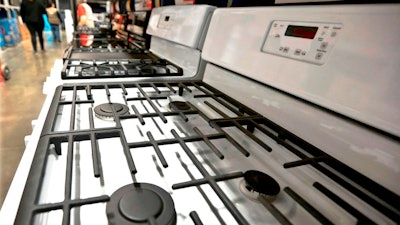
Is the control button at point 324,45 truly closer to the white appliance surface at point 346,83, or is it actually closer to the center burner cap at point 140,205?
the white appliance surface at point 346,83

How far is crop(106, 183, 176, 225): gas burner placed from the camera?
1.03 ft

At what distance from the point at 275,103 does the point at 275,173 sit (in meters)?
0.20

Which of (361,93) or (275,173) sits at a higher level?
(361,93)

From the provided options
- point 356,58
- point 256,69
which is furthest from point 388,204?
point 256,69

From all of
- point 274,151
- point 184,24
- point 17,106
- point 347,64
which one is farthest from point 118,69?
point 17,106

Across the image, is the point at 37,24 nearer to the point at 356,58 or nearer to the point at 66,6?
the point at 66,6

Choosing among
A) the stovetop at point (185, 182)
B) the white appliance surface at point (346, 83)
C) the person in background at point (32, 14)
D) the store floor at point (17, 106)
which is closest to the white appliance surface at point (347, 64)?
the white appliance surface at point (346, 83)

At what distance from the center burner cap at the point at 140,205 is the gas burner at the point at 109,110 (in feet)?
1.00

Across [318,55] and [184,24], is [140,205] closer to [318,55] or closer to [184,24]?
[318,55]

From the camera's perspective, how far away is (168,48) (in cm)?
129

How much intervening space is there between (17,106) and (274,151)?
8.72 ft

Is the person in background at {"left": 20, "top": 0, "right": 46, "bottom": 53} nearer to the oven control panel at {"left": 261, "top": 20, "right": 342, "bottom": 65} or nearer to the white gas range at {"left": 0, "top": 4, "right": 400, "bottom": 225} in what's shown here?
the white gas range at {"left": 0, "top": 4, "right": 400, "bottom": 225}

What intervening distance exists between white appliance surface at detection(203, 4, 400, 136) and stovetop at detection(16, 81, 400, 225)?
0.10 meters

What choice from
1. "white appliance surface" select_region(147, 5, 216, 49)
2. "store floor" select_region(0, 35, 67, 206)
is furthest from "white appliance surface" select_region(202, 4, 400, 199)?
"store floor" select_region(0, 35, 67, 206)
